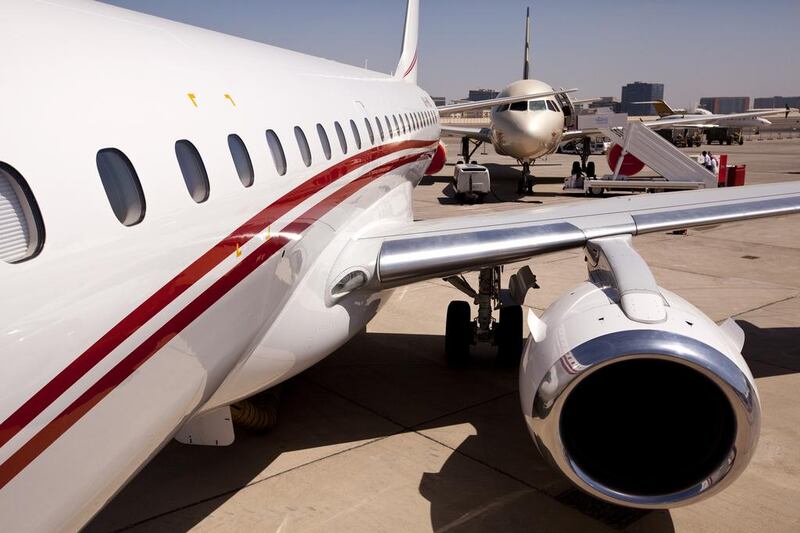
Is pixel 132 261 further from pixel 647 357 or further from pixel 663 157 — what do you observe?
pixel 663 157

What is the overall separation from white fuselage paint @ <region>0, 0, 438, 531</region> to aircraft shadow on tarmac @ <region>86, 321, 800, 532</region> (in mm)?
1233

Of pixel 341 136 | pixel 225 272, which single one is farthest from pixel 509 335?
pixel 225 272

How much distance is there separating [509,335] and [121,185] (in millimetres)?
5286

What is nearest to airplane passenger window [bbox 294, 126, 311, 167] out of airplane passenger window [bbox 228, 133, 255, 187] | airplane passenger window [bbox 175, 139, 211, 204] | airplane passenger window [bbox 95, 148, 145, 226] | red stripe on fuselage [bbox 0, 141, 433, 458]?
red stripe on fuselage [bbox 0, 141, 433, 458]

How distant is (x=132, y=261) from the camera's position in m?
2.86

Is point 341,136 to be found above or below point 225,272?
above

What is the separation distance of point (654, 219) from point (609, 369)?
75.5 inches

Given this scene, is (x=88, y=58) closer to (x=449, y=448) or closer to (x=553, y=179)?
(x=449, y=448)

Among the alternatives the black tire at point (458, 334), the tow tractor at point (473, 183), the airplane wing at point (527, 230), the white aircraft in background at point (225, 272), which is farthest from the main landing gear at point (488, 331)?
the tow tractor at point (473, 183)

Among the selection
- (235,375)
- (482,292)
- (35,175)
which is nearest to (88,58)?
(35,175)

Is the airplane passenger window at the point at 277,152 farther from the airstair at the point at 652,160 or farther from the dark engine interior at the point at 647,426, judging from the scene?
the airstair at the point at 652,160

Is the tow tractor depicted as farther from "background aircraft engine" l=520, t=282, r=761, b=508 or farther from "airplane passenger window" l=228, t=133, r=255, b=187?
"airplane passenger window" l=228, t=133, r=255, b=187

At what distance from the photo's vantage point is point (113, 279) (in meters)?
2.71

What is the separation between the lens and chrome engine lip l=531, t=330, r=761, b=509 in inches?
158
